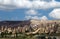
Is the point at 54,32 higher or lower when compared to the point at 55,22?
lower

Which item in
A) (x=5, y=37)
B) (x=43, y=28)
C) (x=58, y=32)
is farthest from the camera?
(x=43, y=28)

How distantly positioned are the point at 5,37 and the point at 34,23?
47.3ft

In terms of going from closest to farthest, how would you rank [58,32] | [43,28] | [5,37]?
[5,37]
[58,32]
[43,28]

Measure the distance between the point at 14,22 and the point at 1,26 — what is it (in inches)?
162

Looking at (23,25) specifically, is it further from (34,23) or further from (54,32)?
(54,32)

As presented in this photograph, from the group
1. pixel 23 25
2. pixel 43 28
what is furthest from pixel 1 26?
pixel 43 28

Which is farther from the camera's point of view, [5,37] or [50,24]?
[50,24]

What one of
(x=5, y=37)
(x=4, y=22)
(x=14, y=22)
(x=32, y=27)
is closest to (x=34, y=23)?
(x=32, y=27)

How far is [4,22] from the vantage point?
44188 mm

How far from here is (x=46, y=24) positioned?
43562mm

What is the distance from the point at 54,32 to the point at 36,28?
5.31 meters

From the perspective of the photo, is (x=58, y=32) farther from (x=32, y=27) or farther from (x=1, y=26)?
(x=1, y=26)

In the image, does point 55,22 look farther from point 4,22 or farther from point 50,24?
point 4,22

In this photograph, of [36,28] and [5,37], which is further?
[36,28]
